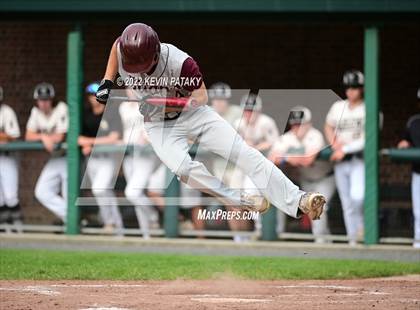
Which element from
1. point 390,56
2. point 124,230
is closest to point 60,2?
point 124,230

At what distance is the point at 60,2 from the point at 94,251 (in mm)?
3545

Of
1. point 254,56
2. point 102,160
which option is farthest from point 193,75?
point 254,56

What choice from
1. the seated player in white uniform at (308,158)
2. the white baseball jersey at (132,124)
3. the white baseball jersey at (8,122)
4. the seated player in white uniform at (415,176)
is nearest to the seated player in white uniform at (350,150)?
the seated player in white uniform at (308,158)

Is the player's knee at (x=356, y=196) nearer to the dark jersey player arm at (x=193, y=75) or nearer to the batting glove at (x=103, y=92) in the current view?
the dark jersey player arm at (x=193, y=75)

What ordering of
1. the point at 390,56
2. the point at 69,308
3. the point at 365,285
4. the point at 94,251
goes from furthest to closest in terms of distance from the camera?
the point at 390,56 → the point at 94,251 → the point at 365,285 → the point at 69,308

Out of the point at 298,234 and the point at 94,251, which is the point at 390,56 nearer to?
the point at 298,234

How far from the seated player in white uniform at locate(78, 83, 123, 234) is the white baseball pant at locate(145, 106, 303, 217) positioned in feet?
16.4

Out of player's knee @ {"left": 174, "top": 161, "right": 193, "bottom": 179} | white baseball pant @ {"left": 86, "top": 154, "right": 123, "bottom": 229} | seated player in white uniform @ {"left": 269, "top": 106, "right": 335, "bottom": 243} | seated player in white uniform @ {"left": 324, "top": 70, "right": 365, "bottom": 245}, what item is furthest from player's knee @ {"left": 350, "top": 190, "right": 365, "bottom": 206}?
player's knee @ {"left": 174, "top": 161, "right": 193, "bottom": 179}

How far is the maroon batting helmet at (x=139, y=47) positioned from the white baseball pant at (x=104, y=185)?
5.76 metres

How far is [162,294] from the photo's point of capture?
27.7ft

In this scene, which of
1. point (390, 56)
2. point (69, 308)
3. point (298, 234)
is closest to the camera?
point (69, 308)

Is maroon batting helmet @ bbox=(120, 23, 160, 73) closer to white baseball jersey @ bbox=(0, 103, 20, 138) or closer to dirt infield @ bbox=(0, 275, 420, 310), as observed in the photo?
dirt infield @ bbox=(0, 275, 420, 310)

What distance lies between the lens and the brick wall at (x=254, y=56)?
1606 centimetres

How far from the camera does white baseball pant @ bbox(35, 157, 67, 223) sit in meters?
13.9
